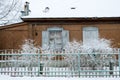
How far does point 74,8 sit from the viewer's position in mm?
18859

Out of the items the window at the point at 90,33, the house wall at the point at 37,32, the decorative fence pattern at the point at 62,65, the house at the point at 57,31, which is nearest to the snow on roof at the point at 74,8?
the house at the point at 57,31

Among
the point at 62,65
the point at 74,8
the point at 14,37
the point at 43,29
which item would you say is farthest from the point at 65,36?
the point at 62,65

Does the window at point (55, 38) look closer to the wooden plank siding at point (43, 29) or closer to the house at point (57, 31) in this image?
the house at point (57, 31)

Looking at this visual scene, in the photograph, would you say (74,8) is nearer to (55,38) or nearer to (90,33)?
(90,33)

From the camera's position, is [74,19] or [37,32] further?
[37,32]

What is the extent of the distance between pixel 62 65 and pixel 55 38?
5661 mm

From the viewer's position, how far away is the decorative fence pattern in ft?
36.8

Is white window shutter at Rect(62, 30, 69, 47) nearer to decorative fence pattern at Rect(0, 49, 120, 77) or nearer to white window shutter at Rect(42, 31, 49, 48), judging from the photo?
white window shutter at Rect(42, 31, 49, 48)

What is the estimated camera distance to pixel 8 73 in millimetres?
11727

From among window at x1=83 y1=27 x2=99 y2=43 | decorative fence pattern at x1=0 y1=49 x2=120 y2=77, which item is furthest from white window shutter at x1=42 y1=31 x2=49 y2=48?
decorative fence pattern at x1=0 y1=49 x2=120 y2=77

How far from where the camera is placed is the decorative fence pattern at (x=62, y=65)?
11227 mm

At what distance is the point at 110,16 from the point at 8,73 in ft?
29.3

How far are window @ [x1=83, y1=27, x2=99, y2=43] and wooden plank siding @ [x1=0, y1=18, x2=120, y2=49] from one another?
23 centimetres

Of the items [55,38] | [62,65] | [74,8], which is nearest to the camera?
[62,65]
